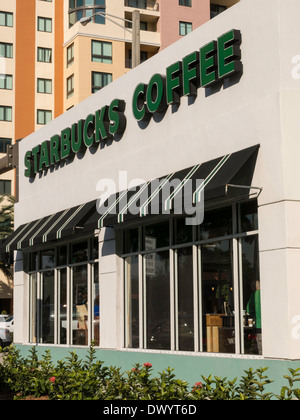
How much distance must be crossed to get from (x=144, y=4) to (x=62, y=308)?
41.2 m

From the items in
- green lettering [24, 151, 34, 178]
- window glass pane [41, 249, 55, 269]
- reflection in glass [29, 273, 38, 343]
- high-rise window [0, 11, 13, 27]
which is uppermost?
high-rise window [0, 11, 13, 27]

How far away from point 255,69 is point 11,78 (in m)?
54.1

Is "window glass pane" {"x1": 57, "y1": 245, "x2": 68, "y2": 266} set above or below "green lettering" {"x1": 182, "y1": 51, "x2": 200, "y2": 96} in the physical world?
below

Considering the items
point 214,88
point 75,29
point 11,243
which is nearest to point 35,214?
point 11,243

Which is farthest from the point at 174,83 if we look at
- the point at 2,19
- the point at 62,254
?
the point at 2,19

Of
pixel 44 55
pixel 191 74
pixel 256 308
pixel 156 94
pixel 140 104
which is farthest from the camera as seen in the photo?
pixel 44 55

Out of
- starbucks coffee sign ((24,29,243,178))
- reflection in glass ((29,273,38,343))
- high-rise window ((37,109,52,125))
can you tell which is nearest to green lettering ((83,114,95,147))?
starbucks coffee sign ((24,29,243,178))

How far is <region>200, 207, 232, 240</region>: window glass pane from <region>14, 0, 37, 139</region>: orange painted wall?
51.0m

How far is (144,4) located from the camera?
5778cm

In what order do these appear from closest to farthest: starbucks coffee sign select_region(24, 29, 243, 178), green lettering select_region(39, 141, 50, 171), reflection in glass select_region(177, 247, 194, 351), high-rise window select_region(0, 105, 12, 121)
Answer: starbucks coffee sign select_region(24, 29, 243, 178), reflection in glass select_region(177, 247, 194, 351), green lettering select_region(39, 141, 50, 171), high-rise window select_region(0, 105, 12, 121)

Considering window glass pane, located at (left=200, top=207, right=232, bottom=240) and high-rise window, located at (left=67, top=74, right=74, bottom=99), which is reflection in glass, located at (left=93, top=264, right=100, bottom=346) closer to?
window glass pane, located at (left=200, top=207, right=232, bottom=240)

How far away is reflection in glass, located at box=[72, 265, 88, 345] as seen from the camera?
19594mm

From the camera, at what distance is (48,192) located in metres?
22.0

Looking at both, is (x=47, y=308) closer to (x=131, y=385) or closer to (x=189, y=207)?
(x=189, y=207)
